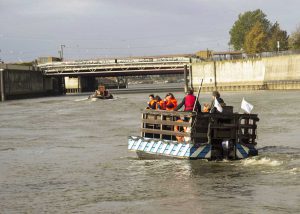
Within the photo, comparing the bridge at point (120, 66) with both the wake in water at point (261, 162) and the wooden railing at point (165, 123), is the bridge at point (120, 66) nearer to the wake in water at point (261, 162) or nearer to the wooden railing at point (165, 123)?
the wooden railing at point (165, 123)

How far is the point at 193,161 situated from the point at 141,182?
318cm

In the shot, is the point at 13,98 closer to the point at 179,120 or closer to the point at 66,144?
the point at 66,144

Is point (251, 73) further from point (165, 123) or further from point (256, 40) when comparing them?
point (165, 123)

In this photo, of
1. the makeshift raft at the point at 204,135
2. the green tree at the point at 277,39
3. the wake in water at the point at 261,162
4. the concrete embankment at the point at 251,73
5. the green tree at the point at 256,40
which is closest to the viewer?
the wake in water at the point at 261,162

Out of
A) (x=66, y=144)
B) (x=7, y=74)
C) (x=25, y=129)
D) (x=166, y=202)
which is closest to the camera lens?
(x=166, y=202)

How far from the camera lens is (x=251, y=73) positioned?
356 feet

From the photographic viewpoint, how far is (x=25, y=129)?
4162 centimetres

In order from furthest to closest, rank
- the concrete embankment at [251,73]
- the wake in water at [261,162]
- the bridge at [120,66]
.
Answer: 1. the bridge at [120,66]
2. the concrete embankment at [251,73]
3. the wake in water at [261,162]

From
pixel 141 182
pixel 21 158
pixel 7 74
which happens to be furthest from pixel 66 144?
pixel 7 74

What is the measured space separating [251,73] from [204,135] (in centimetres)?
9024

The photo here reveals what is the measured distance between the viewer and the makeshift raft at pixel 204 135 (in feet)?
65.6

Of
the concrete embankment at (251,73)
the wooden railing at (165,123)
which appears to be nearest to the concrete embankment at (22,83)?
the concrete embankment at (251,73)

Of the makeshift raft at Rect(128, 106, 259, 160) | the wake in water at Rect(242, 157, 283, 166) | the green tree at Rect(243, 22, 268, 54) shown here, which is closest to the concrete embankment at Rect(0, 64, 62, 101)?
the green tree at Rect(243, 22, 268, 54)

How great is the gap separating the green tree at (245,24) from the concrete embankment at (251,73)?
1251 inches
